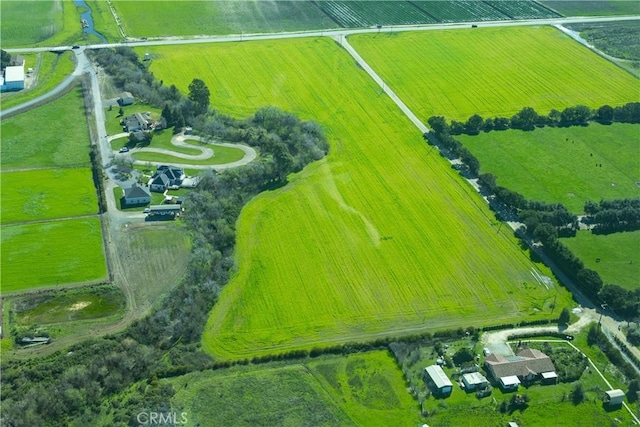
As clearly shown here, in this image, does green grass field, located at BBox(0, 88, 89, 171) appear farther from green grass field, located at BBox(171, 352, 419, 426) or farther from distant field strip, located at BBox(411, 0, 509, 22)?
distant field strip, located at BBox(411, 0, 509, 22)

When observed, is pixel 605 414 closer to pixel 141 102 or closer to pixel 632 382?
pixel 632 382

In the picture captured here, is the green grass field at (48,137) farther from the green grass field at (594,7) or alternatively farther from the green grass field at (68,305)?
the green grass field at (594,7)

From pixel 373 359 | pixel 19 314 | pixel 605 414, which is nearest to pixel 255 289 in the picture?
pixel 373 359

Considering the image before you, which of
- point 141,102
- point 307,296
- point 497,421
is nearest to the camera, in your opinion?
point 497,421

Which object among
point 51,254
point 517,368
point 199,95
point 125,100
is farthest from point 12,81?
point 517,368

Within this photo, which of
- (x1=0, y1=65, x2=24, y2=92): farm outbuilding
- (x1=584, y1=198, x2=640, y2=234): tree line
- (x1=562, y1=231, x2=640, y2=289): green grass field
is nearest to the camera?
(x1=562, y1=231, x2=640, y2=289): green grass field

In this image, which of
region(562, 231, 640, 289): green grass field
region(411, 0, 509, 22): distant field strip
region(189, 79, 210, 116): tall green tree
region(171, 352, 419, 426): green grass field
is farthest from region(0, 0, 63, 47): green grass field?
region(562, 231, 640, 289): green grass field
